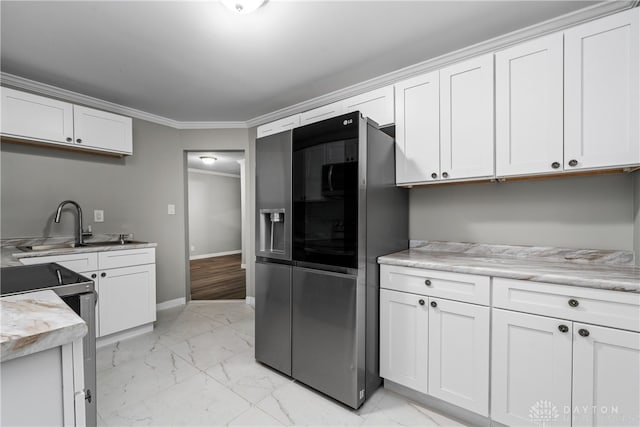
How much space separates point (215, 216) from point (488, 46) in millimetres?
6952

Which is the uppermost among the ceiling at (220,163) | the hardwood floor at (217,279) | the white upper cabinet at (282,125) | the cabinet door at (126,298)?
the ceiling at (220,163)

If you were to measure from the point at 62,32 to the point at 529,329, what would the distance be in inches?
129

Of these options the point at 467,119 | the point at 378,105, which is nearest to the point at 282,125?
the point at 378,105

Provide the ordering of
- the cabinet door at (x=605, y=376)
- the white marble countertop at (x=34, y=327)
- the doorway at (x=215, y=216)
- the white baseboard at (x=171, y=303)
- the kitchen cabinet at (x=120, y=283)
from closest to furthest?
the white marble countertop at (x=34, y=327), the cabinet door at (x=605, y=376), the kitchen cabinet at (x=120, y=283), the white baseboard at (x=171, y=303), the doorway at (x=215, y=216)

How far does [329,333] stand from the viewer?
1767mm

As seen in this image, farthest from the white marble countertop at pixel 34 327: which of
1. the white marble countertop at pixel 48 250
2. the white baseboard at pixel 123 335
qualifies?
the white baseboard at pixel 123 335

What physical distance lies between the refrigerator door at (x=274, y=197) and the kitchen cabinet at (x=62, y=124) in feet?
5.55

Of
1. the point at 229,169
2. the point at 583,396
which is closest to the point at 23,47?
the point at 583,396

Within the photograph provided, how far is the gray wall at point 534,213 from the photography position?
1646 mm

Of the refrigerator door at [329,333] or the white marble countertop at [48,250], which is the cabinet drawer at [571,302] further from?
the white marble countertop at [48,250]

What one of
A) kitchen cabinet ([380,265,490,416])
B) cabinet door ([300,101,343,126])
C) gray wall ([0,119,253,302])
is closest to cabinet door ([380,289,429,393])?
kitchen cabinet ([380,265,490,416])

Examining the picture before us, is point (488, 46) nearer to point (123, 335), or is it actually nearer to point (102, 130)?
point (102, 130)

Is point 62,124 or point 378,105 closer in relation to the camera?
point 378,105

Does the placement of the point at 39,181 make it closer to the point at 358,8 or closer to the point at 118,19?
the point at 118,19
